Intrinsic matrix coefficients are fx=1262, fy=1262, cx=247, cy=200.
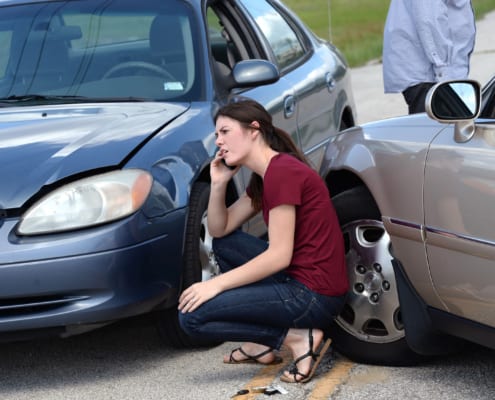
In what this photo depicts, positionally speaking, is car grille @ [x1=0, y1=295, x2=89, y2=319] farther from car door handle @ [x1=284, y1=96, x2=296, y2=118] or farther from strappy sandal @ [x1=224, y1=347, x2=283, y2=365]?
car door handle @ [x1=284, y1=96, x2=296, y2=118]

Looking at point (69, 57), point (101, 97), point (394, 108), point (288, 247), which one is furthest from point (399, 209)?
point (394, 108)

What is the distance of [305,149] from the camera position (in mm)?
6945

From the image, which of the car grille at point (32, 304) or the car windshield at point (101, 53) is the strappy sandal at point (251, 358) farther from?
the car windshield at point (101, 53)

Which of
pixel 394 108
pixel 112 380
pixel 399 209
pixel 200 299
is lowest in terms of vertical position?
pixel 394 108

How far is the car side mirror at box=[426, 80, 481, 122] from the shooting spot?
14.1ft

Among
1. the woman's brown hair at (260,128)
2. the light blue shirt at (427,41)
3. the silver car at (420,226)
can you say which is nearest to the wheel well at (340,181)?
the silver car at (420,226)

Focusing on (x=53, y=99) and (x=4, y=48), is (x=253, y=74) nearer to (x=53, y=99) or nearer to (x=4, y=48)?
(x=53, y=99)

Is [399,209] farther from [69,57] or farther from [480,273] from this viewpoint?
[69,57]

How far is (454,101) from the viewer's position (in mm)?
4359

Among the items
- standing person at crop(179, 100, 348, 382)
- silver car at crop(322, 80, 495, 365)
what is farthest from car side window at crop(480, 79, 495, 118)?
standing person at crop(179, 100, 348, 382)

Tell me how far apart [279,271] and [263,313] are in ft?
0.61

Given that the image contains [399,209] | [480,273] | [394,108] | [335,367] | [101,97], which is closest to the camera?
[480,273]

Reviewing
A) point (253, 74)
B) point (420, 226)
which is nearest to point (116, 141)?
point (253, 74)

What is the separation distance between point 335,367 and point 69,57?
2128 millimetres
